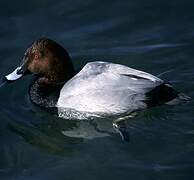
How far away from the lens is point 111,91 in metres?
5.58

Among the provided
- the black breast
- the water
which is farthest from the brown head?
the black breast

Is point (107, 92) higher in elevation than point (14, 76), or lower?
lower

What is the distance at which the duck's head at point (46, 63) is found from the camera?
237 inches

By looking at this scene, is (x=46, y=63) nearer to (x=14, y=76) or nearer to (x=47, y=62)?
(x=47, y=62)

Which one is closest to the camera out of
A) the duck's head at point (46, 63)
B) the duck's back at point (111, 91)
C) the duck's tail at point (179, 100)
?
the duck's back at point (111, 91)

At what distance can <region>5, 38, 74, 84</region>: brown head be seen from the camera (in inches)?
237

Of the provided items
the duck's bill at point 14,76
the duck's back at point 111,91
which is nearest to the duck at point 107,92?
the duck's back at point 111,91

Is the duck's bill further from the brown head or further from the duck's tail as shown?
the duck's tail

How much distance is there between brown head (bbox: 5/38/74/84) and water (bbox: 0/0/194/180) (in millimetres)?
343

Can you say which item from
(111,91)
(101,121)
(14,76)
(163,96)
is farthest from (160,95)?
(14,76)

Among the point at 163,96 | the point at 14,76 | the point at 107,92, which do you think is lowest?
the point at 163,96

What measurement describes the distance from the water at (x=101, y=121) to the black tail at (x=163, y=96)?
3.0 inches

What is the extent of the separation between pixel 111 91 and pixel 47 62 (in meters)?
0.79

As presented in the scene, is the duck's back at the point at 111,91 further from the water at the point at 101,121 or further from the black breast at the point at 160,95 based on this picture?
the water at the point at 101,121
